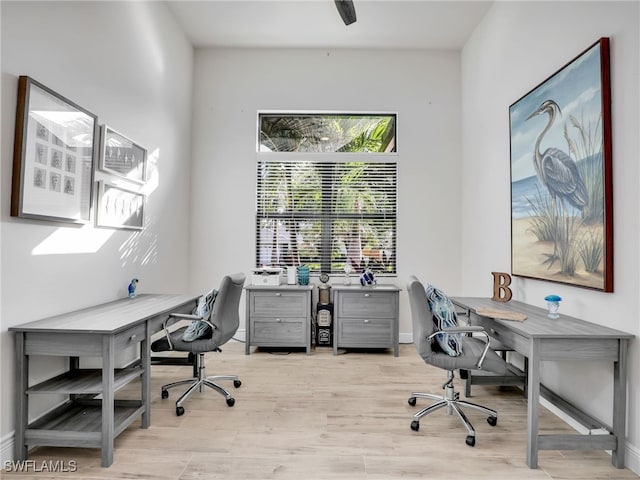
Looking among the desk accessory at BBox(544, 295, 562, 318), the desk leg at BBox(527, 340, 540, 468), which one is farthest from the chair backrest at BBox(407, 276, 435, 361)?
the desk accessory at BBox(544, 295, 562, 318)

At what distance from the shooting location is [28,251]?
2160 mm

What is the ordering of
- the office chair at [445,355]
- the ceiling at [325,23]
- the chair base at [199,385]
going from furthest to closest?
1. the ceiling at [325,23]
2. the chair base at [199,385]
3. the office chair at [445,355]

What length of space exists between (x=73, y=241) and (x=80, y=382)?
916mm

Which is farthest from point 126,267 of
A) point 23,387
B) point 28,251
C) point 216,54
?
point 216,54

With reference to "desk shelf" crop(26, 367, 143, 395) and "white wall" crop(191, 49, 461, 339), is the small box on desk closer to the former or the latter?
"white wall" crop(191, 49, 461, 339)

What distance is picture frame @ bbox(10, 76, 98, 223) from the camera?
2.07 m

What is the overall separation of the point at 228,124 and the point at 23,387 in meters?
3.56

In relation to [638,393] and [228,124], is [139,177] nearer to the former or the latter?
[228,124]

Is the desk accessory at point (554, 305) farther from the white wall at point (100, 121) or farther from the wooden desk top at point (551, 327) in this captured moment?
the white wall at point (100, 121)

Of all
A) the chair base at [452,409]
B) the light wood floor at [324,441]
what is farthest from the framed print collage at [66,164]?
the chair base at [452,409]

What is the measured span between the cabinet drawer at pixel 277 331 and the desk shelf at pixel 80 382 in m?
1.80

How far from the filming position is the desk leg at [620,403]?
6.79 feet

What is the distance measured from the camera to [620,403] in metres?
2.09

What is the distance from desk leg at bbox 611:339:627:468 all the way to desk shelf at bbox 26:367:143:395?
280 centimetres
